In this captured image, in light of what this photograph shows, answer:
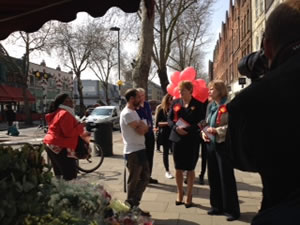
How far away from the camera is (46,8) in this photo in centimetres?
404

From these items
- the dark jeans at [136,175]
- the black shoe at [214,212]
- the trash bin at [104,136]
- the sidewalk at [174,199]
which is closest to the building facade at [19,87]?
the trash bin at [104,136]

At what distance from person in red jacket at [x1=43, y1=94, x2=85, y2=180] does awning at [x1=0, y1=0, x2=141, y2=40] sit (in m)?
1.18

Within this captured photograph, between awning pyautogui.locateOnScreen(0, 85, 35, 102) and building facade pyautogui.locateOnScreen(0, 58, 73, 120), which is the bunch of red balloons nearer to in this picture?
building facade pyautogui.locateOnScreen(0, 58, 73, 120)

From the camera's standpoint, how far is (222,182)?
476 cm

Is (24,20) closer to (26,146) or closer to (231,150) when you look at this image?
(26,146)

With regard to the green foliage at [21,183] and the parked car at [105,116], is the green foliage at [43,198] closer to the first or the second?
the green foliage at [21,183]

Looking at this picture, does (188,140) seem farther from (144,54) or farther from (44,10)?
(144,54)

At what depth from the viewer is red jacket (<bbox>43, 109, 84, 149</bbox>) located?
15.8 ft

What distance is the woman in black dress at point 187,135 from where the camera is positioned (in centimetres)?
514

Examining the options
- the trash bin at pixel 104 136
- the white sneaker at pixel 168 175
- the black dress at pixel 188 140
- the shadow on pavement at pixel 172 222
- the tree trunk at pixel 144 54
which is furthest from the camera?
the trash bin at pixel 104 136

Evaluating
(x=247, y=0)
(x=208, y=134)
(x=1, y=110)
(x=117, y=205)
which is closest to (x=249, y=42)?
(x=247, y=0)

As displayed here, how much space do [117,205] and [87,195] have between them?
11.9 inches

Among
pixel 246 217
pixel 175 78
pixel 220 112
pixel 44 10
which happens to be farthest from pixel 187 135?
pixel 44 10

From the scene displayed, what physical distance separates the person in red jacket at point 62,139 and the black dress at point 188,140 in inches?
58.2
